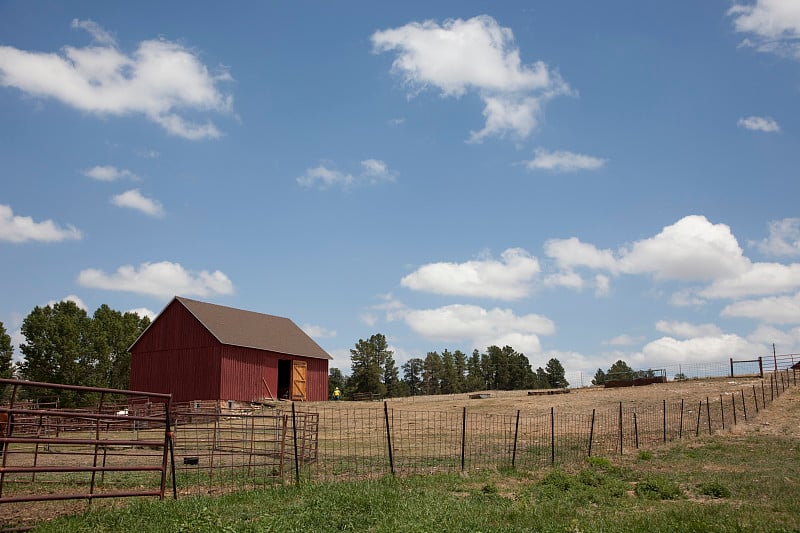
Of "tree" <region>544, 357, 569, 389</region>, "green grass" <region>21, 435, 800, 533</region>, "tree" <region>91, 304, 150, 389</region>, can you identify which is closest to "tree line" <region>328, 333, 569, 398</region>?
"tree" <region>544, 357, 569, 389</region>

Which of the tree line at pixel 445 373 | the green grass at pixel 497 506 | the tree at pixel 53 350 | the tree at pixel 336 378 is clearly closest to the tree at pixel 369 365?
the tree line at pixel 445 373

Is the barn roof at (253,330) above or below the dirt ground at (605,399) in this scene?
above

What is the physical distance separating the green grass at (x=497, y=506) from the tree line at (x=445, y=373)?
88321 mm

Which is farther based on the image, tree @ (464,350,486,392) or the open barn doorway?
tree @ (464,350,486,392)

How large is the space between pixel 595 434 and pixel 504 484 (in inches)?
610

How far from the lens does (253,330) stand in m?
53.5

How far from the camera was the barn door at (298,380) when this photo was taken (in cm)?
5344

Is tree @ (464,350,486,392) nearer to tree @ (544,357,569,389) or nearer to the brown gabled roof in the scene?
tree @ (544,357,569,389)

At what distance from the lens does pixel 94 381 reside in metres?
73.0

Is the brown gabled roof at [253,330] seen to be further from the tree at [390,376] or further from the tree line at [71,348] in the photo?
the tree at [390,376]

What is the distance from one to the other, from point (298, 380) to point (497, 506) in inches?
1671

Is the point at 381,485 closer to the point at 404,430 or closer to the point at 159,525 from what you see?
the point at 159,525

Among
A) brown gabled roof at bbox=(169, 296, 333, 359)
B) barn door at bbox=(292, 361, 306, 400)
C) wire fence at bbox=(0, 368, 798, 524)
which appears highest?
brown gabled roof at bbox=(169, 296, 333, 359)

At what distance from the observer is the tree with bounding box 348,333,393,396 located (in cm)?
10400
